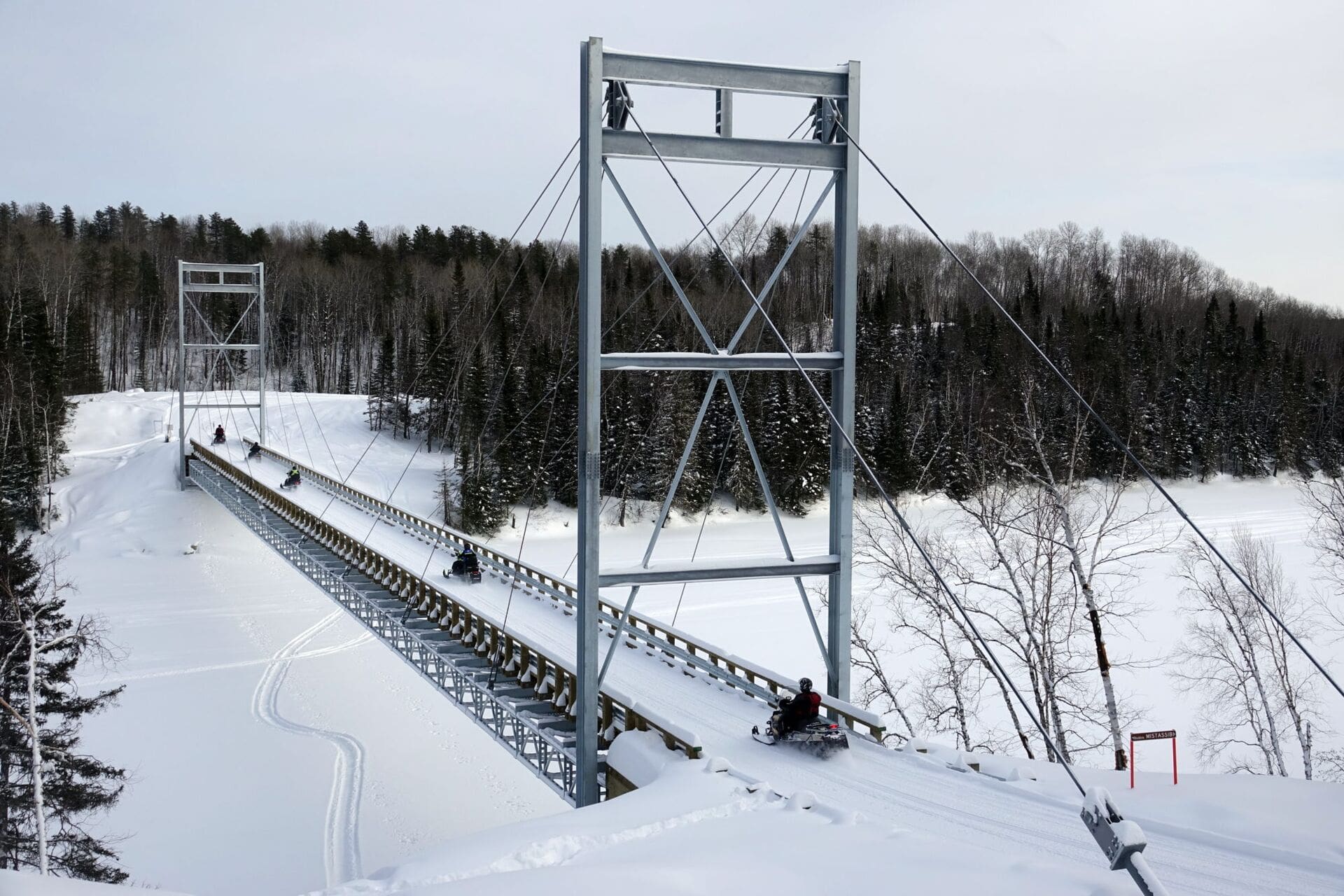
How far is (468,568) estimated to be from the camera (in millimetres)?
23828

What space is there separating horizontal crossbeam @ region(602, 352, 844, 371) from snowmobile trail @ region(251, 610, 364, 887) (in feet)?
30.3

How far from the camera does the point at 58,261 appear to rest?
68688mm

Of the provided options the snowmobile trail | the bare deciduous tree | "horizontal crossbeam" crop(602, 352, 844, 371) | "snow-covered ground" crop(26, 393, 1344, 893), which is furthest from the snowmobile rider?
the bare deciduous tree

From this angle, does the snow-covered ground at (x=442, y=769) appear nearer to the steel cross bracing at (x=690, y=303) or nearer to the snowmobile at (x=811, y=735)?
the snowmobile at (x=811, y=735)

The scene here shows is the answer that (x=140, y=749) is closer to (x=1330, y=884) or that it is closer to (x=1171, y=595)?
(x=1330, y=884)

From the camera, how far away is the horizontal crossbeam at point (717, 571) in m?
12.8

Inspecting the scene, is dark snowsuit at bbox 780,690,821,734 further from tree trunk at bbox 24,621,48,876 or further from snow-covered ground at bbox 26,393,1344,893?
tree trunk at bbox 24,621,48,876

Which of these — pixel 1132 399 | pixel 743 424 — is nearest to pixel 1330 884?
pixel 743 424

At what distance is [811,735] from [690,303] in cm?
496

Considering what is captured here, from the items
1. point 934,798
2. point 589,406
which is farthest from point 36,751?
point 934,798

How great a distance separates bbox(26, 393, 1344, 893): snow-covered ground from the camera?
8.16 metres

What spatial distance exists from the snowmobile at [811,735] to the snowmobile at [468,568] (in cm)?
1248

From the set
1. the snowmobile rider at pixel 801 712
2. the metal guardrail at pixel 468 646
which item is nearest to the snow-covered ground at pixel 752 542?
the metal guardrail at pixel 468 646

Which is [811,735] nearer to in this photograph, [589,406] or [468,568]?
[589,406]
